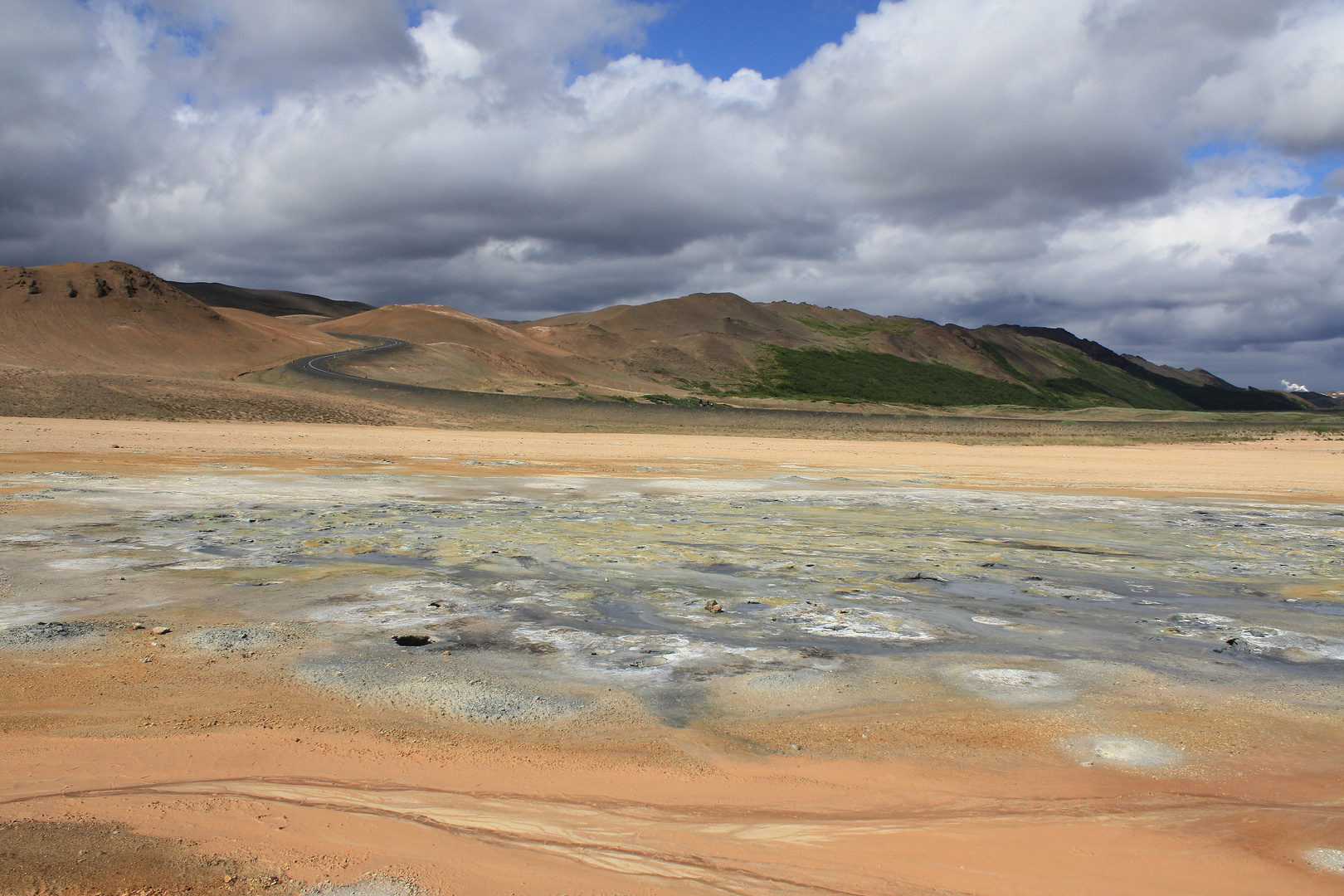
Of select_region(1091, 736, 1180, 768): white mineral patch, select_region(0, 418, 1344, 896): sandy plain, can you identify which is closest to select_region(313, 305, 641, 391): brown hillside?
select_region(0, 418, 1344, 896): sandy plain

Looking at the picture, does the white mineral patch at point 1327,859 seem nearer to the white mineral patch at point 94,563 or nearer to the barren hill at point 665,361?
the white mineral patch at point 94,563

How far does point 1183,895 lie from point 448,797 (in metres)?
3.40

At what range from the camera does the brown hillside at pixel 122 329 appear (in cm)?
8319

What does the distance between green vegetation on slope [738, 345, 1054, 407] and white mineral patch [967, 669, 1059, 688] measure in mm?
132569

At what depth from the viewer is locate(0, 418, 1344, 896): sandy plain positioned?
381cm

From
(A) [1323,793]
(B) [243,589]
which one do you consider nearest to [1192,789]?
(A) [1323,793]

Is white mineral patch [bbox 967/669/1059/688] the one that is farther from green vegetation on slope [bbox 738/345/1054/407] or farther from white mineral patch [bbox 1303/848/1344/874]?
green vegetation on slope [bbox 738/345/1054/407]


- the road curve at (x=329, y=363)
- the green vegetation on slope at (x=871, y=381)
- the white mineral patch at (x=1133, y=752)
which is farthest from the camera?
the green vegetation on slope at (x=871, y=381)

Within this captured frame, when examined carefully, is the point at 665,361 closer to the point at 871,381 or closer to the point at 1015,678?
the point at 871,381

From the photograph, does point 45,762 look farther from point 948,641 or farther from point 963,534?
point 963,534

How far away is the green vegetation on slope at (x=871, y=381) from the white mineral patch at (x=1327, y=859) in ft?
443

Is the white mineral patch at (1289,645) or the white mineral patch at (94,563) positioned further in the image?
the white mineral patch at (94,563)

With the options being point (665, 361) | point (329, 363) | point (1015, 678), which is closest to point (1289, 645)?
point (1015, 678)

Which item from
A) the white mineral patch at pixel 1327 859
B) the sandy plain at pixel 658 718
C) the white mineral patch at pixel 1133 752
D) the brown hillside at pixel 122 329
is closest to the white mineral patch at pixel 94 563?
the sandy plain at pixel 658 718
